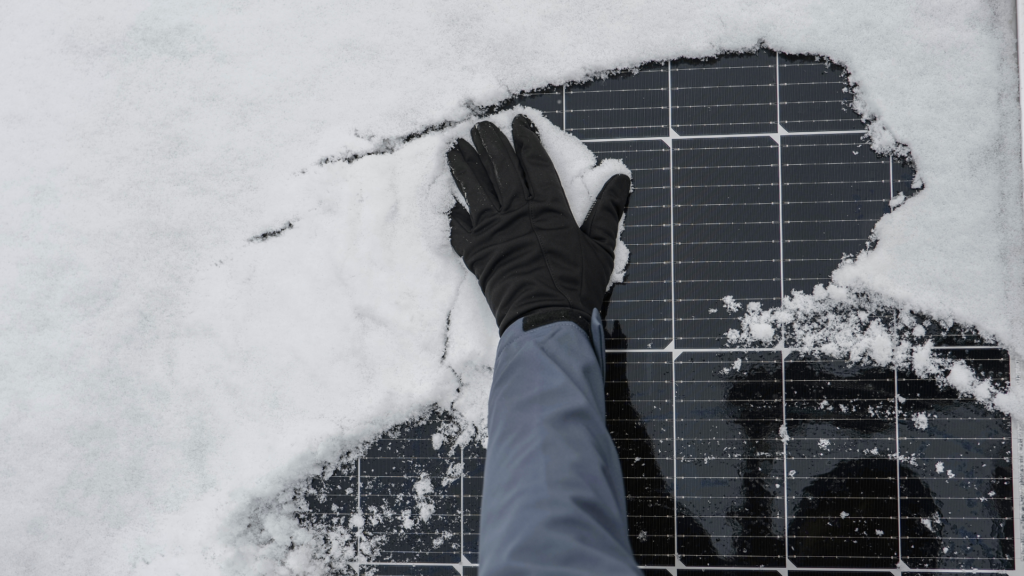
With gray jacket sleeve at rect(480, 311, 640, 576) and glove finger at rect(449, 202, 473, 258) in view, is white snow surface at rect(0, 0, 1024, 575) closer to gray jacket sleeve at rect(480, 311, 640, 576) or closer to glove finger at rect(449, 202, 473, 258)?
glove finger at rect(449, 202, 473, 258)

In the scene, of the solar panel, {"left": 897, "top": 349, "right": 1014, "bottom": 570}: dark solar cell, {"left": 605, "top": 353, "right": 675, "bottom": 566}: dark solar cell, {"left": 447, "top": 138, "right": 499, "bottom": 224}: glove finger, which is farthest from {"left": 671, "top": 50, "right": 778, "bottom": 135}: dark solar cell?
{"left": 897, "top": 349, "right": 1014, "bottom": 570}: dark solar cell

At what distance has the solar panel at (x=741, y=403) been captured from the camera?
1808mm

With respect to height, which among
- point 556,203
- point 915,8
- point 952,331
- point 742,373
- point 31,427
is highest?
point 915,8

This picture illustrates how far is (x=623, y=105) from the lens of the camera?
1903 millimetres

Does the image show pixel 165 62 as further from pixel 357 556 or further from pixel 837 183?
pixel 837 183

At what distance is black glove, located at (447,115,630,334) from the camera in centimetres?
182

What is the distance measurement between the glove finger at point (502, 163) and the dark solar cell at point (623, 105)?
247 mm

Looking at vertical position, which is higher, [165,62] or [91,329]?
[165,62]

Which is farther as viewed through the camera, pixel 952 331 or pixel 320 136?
pixel 320 136

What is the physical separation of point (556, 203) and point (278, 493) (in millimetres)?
1321

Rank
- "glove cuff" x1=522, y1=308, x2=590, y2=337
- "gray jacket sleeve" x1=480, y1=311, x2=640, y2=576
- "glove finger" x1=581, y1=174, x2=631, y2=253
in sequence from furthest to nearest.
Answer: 1. "glove finger" x1=581, y1=174, x2=631, y2=253
2. "glove cuff" x1=522, y1=308, x2=590, y2=337
3. "gray jacket sleeve" x1=480, y1=311, x2=640, y2=576

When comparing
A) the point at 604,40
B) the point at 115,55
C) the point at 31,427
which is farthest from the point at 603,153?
the point at 31,427

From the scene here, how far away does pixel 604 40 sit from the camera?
190 cm

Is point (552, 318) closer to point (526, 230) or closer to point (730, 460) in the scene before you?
point (526, 230)
